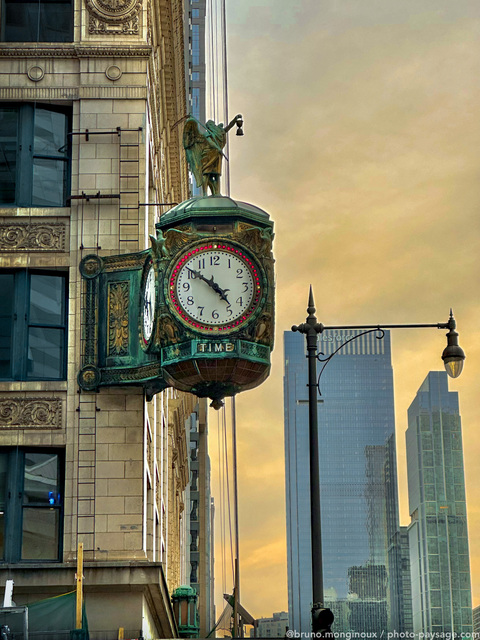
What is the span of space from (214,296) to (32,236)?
512 centimetres

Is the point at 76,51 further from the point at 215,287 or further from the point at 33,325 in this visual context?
the point at 215,287

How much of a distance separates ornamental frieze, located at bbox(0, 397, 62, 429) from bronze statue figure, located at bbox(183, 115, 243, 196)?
5.73 m

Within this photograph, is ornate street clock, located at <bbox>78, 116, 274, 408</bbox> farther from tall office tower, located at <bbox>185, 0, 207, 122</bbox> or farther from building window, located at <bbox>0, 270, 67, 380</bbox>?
tall office tower, located at <bbox>185, 0, 207, 122</bbox>

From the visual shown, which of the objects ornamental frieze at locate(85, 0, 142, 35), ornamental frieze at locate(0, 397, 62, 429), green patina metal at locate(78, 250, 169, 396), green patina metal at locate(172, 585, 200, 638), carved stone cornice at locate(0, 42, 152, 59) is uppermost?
ornamental frieze at locate(85, 0, 142, 35)

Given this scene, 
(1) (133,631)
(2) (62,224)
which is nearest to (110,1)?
(2) (62,224)

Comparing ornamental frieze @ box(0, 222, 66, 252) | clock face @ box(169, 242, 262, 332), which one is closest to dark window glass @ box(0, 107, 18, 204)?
ornamental frieze @ box(0, 222, 66, 252)

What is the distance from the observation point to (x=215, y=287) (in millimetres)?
22719

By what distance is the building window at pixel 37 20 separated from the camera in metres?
27.4

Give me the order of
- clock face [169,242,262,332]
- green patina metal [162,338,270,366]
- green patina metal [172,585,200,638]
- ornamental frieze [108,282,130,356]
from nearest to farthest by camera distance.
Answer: green patina metal [162,338,270,366], clock face [169,242,262,332], ornamental frieze [108,282,130,356], green patina metal [172,585,200,638]

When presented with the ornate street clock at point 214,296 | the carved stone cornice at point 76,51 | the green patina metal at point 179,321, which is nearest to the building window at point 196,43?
the carved stone cornice at point 76,51

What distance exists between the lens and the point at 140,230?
2556cm

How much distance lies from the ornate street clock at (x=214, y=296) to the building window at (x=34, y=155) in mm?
4099

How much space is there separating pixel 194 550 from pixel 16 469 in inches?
4441

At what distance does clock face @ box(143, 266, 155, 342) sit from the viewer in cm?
2328
